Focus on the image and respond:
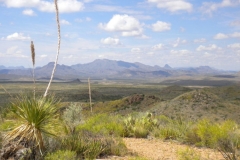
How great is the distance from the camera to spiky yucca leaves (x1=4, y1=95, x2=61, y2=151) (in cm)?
736

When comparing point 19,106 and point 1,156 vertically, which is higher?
point 19,106

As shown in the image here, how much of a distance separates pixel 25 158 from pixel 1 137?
929 millimetres

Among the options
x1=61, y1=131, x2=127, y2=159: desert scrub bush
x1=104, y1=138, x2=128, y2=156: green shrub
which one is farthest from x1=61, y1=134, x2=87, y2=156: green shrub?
x1=104, y1=138, x2=128, y2=156: green shrub

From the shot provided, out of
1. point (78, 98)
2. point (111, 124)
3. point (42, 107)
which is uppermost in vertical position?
point (42, 107)

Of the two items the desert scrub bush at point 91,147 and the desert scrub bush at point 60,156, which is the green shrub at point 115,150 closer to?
the desert scrub bush at point 91,147

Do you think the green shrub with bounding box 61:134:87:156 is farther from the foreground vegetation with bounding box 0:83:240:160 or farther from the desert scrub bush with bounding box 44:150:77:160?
the desert scrub bush with bounding box 44:150:77:160

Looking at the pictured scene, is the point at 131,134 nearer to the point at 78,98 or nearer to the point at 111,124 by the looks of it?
the point at 111,124

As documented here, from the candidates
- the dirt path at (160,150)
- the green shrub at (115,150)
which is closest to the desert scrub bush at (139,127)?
the dirt path at (160,150)

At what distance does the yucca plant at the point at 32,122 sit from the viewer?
7.36 metres

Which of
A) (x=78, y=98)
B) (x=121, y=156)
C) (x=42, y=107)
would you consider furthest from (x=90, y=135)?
(x=78, y=98)

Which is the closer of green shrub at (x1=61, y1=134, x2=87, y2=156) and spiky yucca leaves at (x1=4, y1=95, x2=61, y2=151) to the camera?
spiky yucca leaves at (x1=4, y1=95, x2=61, y2=151)

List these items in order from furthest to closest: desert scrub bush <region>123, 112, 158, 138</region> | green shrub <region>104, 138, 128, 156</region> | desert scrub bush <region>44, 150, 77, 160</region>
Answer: desert scrub bush <region>123, 112, 158, 138</region>, green shrub <region>104, 138, 128, 156</region>, desert scrub bush <region>44, 150, 77, 160</region>

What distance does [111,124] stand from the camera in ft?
42.9

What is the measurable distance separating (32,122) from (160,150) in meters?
4.66
